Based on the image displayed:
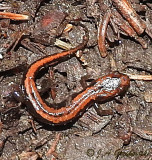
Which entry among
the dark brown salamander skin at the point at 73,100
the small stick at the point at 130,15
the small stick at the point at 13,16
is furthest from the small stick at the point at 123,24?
the small stick at the point at 13,16

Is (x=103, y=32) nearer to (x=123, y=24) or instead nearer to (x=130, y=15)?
(x=123, y=24)

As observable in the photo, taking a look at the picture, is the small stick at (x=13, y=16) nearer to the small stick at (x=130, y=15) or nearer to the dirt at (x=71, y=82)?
the dirt at (x=71, y=82)

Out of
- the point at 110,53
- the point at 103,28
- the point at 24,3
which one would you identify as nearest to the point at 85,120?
the point at 110,53

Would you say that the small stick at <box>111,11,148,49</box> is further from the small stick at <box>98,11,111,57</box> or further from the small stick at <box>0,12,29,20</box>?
the small stick at <box>0,12,29,20</box>

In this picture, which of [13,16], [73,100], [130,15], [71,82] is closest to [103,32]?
[130,15]

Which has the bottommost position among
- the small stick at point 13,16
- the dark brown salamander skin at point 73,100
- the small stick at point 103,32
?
the dark brown salamander skin at point 73,100

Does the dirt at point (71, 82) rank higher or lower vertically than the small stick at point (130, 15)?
lower
